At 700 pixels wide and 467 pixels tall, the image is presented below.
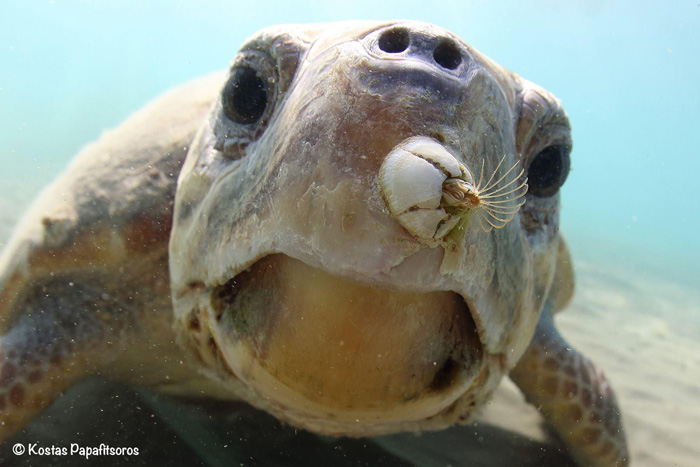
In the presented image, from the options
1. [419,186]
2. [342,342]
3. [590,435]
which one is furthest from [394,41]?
[590,435]

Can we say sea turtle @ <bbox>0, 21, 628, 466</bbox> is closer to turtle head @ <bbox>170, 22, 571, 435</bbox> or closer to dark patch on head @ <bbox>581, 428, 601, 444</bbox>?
turtle head @ <bbox>170, 22, 571, 435</bbox>

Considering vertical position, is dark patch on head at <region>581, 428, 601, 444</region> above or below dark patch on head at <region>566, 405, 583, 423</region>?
below

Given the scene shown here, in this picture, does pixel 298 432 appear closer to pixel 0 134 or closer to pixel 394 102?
pixel 394 102

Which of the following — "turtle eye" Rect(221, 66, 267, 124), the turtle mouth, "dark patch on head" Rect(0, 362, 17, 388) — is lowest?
"dark patch on head" Rect(0, 362, 17, 388)

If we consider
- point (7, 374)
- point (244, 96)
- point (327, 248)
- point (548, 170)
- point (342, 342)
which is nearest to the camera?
point (327, 248)

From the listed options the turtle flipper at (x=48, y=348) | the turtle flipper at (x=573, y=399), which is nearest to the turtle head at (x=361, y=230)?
the turtle flipper at (x=48, y=348)

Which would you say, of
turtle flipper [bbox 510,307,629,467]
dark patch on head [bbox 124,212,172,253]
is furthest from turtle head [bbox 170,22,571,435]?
turtle flipper [bbox 510,307,629,467]

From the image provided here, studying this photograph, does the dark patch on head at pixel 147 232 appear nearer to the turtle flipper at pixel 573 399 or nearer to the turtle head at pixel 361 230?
the turtle head at pixel 361 230

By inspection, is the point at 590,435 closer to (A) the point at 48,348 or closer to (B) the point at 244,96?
(B) the point at 244,96
